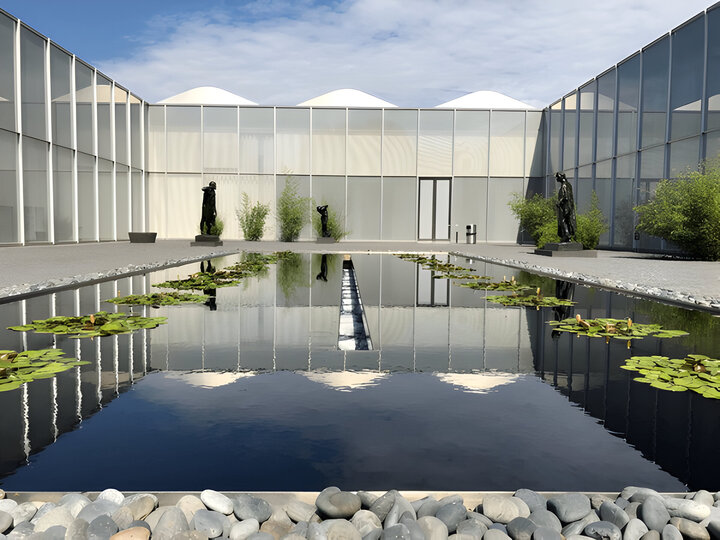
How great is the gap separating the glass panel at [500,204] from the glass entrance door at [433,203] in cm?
217

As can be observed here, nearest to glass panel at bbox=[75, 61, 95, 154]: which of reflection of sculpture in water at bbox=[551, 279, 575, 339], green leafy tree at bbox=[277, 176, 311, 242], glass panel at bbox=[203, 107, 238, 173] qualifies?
glass panel at bbox=[203, 107, 238, 173]

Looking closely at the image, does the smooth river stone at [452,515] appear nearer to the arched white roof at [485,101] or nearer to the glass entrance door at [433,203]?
the glass entrance door at [433,203]

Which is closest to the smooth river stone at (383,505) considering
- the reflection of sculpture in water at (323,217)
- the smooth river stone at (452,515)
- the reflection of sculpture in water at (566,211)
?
the smooth river stone at (452,515)

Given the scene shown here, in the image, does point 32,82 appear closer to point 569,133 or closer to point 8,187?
point 8,187

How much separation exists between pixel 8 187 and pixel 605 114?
852 inches

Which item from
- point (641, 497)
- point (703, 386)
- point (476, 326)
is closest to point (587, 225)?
point (476, 326)

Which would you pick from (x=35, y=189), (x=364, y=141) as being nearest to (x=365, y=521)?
(x=35, y=189)

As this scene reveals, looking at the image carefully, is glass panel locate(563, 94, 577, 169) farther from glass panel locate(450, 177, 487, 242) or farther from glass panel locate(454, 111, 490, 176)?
glass panel locate(450, 177, 487, 242)

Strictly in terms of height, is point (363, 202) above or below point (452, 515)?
above

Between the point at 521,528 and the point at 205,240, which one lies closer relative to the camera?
the point at 521,528

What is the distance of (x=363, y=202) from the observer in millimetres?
32094

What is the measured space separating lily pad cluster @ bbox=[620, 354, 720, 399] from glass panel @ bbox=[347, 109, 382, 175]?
92.8ft

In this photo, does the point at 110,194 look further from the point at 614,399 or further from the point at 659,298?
the point at 614,399

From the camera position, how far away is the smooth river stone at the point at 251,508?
77.4 inches
